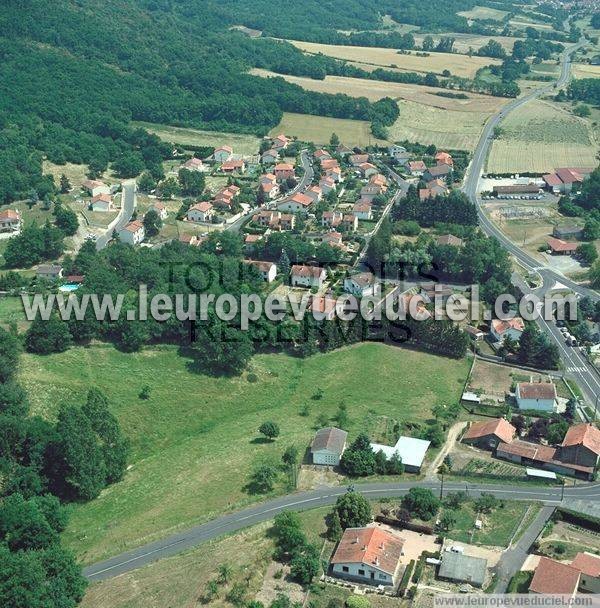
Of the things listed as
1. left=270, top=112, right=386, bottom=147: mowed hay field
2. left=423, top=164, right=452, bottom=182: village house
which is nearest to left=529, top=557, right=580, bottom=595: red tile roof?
left=423, top=164, right=452, bottom=182: village house

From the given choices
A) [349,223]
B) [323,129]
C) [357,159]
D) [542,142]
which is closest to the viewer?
[349,223]

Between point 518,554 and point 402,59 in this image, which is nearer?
point 518,554

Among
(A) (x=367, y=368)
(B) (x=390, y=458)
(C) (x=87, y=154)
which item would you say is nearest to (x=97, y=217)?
(C) (x=87, y=154)

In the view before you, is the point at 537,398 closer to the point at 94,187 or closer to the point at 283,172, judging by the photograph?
the point at 283,172

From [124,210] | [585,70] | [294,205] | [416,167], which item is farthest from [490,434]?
[585,70]

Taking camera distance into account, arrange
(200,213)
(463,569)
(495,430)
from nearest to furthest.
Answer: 1. (463,569)
2. (495,430)
3. (200,213)

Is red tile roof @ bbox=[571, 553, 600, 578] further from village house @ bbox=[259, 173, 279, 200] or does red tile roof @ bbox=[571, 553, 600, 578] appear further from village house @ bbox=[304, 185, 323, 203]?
village house @ bbox=[259, 173, 279, 200]
